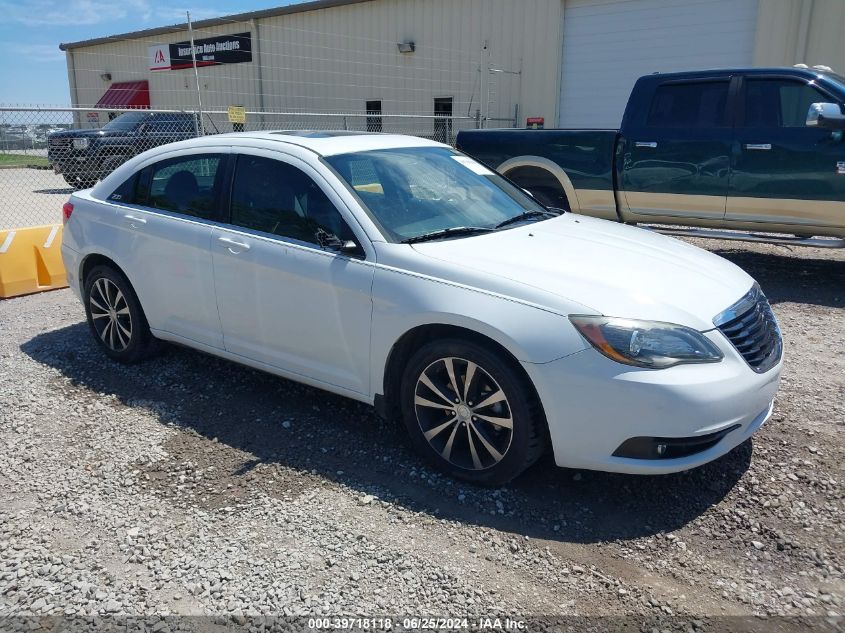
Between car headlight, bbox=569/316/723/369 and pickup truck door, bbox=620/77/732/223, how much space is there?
198 inches

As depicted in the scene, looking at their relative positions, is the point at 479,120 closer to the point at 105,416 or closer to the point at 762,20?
the point at 762,20

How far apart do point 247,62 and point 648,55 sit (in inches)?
531

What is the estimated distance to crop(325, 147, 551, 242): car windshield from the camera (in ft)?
12.3

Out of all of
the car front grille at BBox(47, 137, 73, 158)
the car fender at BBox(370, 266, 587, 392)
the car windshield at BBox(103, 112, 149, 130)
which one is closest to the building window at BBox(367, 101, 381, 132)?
the car windshield at BBox(103, 112, 149, 130)

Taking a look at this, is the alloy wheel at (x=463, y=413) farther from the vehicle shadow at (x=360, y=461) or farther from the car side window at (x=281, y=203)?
the car side window at (x=281, y=203)

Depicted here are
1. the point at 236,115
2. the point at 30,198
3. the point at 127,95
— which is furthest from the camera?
the point at 127,95

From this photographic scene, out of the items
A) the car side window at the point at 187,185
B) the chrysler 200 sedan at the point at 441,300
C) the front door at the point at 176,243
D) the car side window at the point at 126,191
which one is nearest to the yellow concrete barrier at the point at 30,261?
the car side window at the point at 126,191

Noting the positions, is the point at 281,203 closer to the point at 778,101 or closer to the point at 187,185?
the point at 187,185

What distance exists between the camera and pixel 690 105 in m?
7.55

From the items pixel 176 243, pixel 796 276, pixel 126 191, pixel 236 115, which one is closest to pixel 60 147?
pixel 236 115

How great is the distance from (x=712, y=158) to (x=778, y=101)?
836 millimetres

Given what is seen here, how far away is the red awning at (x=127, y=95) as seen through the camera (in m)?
26.8

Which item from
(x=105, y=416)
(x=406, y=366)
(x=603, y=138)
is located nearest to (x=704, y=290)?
(x=406, y=366)

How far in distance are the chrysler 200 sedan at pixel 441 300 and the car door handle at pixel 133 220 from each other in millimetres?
21
